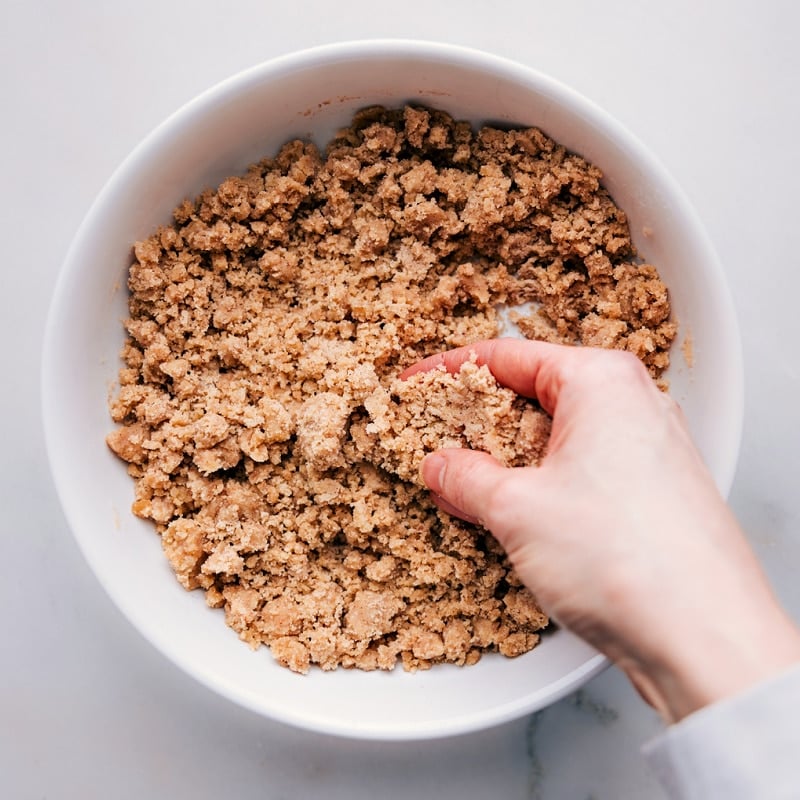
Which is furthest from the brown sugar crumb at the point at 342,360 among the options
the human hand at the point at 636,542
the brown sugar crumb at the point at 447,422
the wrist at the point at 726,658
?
the wrist at the point at 726,658

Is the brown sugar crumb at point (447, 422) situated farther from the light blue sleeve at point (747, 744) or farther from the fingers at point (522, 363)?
the light blue sleeve at point (747, 744)

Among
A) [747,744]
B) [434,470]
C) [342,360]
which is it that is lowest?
[747,744]

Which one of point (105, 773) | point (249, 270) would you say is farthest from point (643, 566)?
point (105, 773)

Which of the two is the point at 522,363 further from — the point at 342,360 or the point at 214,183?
the point at 214,183

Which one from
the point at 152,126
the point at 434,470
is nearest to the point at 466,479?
the point at 434,470

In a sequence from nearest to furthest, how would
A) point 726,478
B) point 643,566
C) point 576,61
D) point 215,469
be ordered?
point 643,566 < point 726,478 < point 215,469 < point 576,61

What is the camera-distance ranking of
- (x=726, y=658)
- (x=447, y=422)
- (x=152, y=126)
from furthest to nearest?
(x=152, y=126)
(x=447, y=422)
(x=726, y=658)

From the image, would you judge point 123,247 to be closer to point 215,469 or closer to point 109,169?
point 109,169
